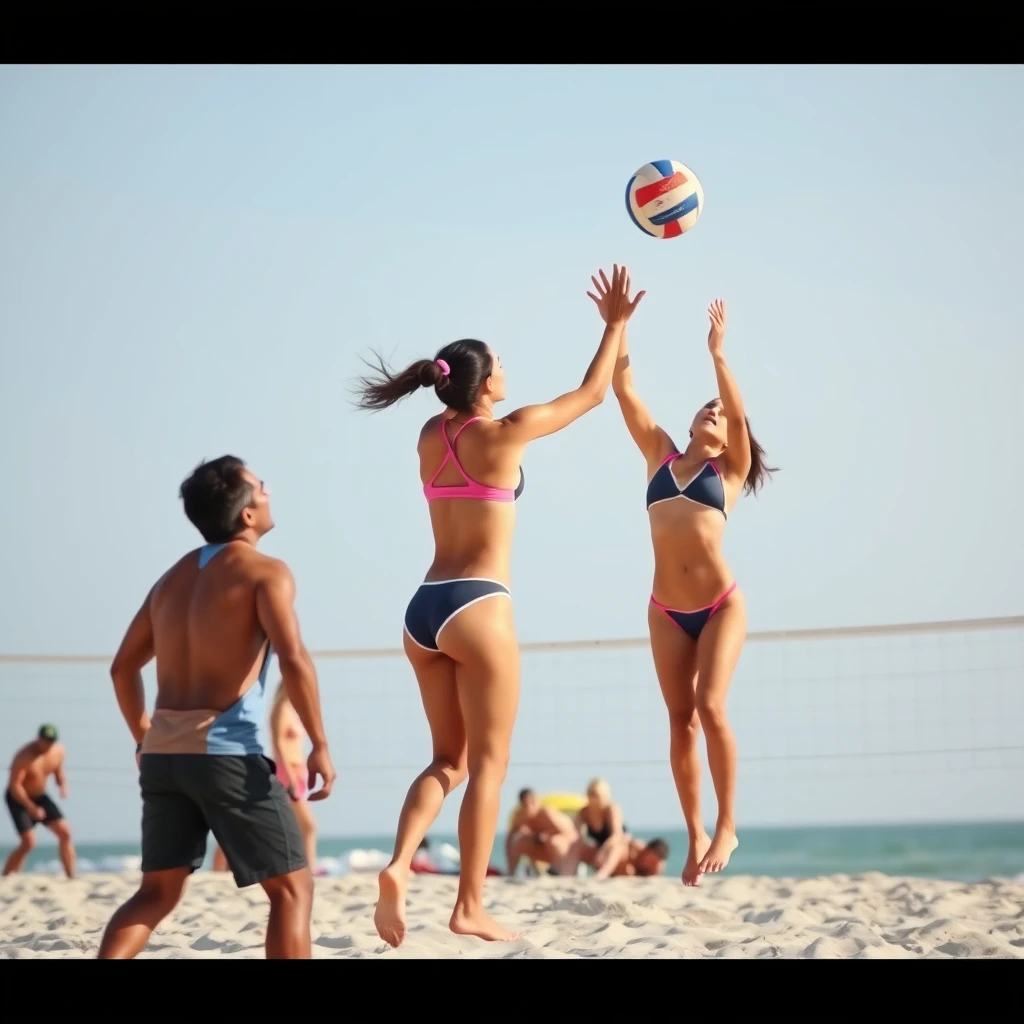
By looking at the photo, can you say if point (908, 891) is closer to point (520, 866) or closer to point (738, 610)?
point (738, 610)

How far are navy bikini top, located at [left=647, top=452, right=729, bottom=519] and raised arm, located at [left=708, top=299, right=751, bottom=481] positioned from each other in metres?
0.08

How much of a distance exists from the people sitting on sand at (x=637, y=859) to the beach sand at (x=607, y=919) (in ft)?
3.49

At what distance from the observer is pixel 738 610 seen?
5.03 m

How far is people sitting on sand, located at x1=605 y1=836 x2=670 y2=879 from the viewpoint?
32.7 feet

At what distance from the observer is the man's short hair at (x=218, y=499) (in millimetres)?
3744

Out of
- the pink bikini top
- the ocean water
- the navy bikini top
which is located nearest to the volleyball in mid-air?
the navy bikini top

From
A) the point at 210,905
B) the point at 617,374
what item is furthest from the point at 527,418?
the point at 210,905

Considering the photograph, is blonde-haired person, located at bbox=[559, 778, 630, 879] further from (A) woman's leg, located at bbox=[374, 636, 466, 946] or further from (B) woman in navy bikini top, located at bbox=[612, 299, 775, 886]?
(A) woman's leg, located at bbox=[374, 636, 466, 946]

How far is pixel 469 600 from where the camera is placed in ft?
14.1

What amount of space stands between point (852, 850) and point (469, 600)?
2451cm

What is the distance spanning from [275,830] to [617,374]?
2.31 m

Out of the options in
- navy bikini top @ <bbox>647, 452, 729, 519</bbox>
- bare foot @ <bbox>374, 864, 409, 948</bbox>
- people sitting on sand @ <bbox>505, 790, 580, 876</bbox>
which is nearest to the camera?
bare foot @ <bbox>374, 864, 409, 948</bbox>

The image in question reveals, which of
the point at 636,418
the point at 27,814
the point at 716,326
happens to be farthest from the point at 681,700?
the point at 27,814
